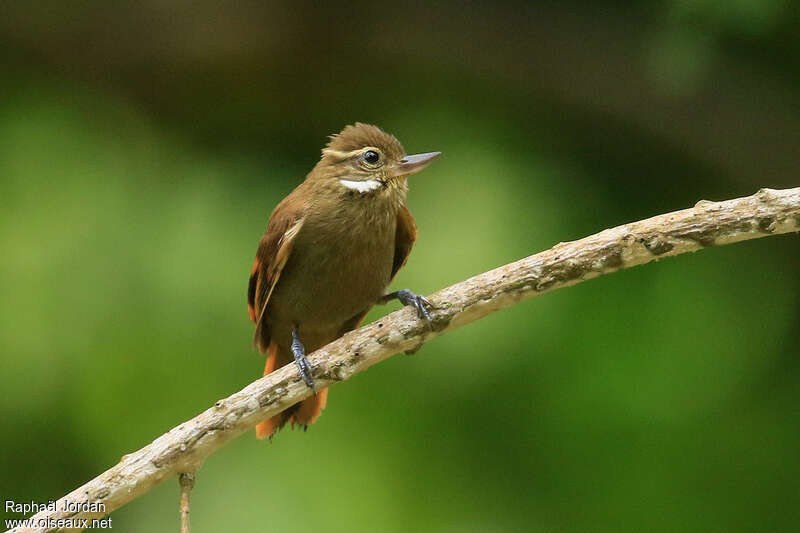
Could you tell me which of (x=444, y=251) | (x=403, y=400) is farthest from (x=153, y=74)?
(x=403, y=400)

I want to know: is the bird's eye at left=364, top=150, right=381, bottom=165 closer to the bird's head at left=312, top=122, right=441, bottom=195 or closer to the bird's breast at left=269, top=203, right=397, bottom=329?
the bird's head at left=312, top=122, right=441, bottom=195

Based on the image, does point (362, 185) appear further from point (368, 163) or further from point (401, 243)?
point (401, 243)

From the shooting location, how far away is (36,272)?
13.4 feet

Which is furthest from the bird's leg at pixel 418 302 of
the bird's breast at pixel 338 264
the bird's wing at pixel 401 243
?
the bird's wing at pixel 401 243

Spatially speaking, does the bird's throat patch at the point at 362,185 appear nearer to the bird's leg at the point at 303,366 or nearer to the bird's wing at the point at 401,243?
the bird's wing at the point at 401,243

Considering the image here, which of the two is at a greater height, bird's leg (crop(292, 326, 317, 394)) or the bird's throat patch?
the bird's throat patch

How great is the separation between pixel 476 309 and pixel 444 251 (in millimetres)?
A: 1090

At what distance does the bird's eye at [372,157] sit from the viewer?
12.1 feet

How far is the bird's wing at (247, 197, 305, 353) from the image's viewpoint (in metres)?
3.52

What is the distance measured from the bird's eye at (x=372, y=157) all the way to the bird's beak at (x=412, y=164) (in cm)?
8

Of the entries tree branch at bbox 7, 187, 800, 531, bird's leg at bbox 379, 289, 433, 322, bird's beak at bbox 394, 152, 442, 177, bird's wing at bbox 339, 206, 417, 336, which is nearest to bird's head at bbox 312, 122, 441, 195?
bird's beak at bbox 394, 152, 442, 177

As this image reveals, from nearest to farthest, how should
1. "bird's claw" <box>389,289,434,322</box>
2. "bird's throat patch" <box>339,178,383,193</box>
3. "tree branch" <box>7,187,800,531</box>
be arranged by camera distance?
"tree branch" <box>7,187,800,531</box> → "bird's claw" <box>389,289,434,322</box> → "bird's throat patch" <box>339,178,383,193</box>

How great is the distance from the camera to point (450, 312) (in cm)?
298

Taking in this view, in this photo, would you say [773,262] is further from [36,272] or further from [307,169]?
[36,272]
